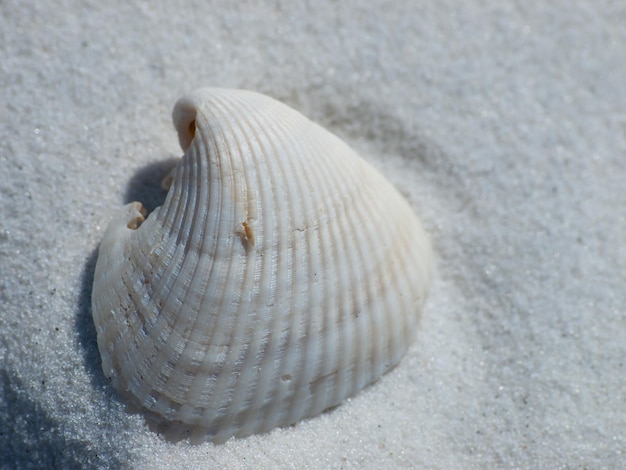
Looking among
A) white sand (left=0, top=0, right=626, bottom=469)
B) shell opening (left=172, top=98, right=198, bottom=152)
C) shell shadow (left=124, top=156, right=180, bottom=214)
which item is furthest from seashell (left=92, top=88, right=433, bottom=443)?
shell shadow (left=124, top=156, right=180, bottom=214)

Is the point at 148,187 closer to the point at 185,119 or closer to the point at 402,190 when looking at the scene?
the point at 185,119

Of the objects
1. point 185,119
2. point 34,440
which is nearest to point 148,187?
point 185,119

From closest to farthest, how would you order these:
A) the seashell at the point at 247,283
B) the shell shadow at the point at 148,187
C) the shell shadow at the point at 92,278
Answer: the seashell at the point at 247,283 < the shell shadow at the point at 92,278 < the shell shadow at the point at 148,187

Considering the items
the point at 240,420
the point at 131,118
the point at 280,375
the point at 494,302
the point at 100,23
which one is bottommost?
the point at 240,420

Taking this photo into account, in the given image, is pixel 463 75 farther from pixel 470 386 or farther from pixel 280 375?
pixel 280 375

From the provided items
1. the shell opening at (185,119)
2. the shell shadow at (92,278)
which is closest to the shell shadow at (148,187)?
the shell shadow at (92,278)

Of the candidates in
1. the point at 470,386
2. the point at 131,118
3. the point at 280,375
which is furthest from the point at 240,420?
the point at 131,118

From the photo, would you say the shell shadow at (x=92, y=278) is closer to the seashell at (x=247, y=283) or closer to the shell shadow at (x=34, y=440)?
the seashell at (x=247, y=283)
